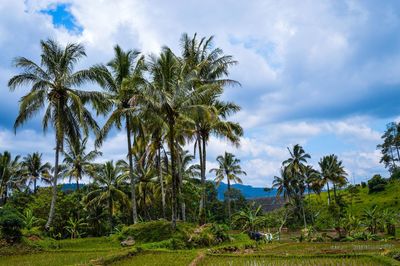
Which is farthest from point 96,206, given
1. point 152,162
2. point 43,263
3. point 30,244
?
point 43,263

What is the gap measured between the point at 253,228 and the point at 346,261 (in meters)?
16.9

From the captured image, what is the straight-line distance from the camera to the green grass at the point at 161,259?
49.3ft

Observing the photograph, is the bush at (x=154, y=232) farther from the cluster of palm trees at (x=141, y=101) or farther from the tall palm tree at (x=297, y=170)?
the tall palm tree at (x=297, y=170)

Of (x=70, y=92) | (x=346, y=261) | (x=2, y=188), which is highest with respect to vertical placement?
(x=70, y=92)

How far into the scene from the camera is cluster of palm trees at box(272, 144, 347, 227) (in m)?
52.5

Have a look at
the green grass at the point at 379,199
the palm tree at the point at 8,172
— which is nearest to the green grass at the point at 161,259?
the palm tree at the point at 8,172

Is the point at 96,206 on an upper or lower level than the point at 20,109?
lower

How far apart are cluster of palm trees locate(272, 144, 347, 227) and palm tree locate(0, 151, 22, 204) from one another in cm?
3353

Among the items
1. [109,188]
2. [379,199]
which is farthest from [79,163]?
[379,199]

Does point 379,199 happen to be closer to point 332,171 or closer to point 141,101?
point 332,171

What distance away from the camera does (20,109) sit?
903 inches

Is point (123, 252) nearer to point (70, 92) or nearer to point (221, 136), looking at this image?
point (70, 92)

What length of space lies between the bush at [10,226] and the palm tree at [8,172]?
25829 mm

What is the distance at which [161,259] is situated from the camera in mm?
15977
